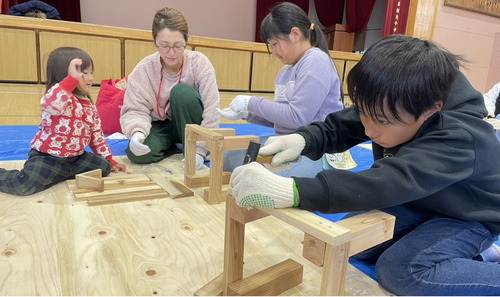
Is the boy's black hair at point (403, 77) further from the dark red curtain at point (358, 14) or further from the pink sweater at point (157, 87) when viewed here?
the dark red curtain at point (358, 14)

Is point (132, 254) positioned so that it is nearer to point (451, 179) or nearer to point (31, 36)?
point (451, 179)

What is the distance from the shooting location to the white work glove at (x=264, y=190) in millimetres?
609

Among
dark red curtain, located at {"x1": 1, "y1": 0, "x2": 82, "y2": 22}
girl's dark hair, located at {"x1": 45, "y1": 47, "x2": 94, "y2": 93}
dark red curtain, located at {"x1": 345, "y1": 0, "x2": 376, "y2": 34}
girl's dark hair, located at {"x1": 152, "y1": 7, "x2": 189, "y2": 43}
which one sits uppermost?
dark red curtain, located at {"x1": 345, "y1": 0, "x2": 376, "y2": 34}

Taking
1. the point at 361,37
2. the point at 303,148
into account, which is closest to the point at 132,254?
the point at 303,148

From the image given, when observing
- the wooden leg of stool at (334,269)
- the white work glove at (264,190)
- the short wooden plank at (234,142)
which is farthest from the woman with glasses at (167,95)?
the wooden leg of stool at (334,269)

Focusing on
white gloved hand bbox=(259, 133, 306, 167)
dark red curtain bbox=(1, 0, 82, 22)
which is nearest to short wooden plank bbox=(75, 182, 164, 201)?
white gloved hand bbox=(259, 133, 306, 167)

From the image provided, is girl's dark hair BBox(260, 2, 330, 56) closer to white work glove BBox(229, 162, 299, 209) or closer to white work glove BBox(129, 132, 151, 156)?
white work glove BBox(129, 132, 151, 156)

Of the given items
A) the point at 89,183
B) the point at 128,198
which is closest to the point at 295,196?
the point at 128,198

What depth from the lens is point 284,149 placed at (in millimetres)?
964

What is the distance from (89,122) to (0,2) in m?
3.47

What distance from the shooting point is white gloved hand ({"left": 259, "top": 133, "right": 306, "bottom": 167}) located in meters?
0.94

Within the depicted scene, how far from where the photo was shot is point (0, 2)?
3.84m

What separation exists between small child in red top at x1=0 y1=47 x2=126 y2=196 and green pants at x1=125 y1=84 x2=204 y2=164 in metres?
0.30

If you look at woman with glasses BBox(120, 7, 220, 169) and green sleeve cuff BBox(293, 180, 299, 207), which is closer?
green sleeve cuff BBox(293, 180, 299, 207)
